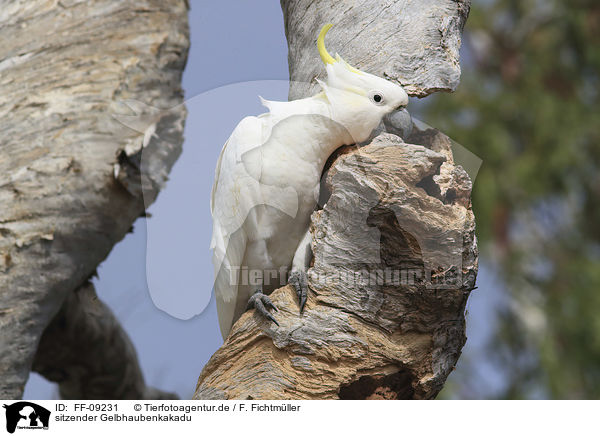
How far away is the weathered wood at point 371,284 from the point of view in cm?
139

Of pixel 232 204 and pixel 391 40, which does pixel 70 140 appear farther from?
pixel 391 40

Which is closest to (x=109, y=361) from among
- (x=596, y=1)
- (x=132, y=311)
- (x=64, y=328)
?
A: (x=64, y=328)

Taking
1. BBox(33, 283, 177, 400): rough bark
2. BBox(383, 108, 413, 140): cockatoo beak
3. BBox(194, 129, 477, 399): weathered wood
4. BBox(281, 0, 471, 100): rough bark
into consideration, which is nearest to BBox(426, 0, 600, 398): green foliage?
BBox(33, 283, 177, 400): rough bark

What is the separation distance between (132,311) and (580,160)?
4578mm

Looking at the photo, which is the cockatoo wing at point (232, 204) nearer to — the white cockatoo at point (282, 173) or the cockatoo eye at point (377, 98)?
the white cockatoo at point (282, 173)

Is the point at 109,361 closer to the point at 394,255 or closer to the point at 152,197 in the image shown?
the point at 152,197

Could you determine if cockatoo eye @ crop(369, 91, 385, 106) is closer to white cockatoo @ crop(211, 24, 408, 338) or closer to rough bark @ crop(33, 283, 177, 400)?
white cockatoo @ crop(211, 24, 408, 338)

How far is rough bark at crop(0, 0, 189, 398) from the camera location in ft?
6.12

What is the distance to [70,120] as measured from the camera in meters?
1.95

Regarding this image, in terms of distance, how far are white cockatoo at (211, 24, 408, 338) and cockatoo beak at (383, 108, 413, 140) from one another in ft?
0.04
